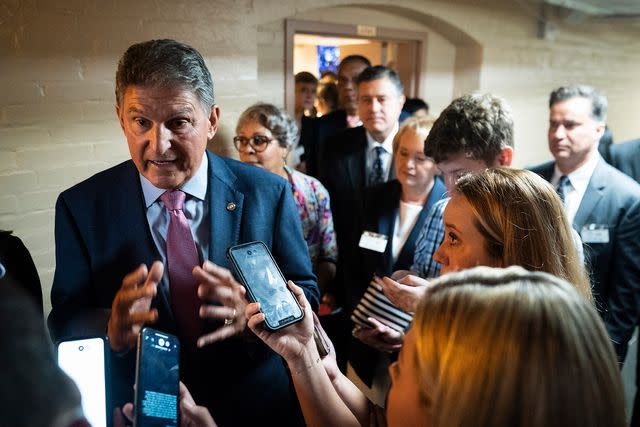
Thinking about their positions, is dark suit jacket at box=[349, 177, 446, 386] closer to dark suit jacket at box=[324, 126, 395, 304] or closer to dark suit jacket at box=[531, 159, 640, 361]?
dark suit jacket at box=[324, 126, 395, 304]

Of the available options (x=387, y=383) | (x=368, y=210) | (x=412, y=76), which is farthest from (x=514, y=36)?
(x=387, y=383)

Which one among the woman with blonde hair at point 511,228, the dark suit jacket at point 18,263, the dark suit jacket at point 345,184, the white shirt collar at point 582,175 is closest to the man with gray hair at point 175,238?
the dark suit jacket at point 18,263

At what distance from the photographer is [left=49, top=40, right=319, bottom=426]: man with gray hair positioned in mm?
1228

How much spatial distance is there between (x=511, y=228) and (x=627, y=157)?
299 cm

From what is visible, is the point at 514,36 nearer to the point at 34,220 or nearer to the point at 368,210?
the point at 368,210

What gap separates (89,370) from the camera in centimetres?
104

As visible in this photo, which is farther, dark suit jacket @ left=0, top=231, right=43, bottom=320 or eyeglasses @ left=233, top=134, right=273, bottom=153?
eyeglasses @ left=233, top=134, right=273, bottom=153

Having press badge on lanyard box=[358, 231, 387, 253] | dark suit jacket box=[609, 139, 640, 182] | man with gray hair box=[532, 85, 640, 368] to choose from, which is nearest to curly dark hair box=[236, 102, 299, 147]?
press badge on lanyard box=[358, 231, 387, 253]

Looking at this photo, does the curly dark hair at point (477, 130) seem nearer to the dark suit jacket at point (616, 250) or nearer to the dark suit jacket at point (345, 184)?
the dark suit jacket at point (616, 250)

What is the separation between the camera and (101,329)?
1274 millimetres

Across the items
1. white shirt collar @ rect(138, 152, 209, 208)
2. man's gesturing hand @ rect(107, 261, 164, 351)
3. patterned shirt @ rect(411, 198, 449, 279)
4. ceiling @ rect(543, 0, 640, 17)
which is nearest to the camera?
man's gesturing hand @ rect(107, 261, 164, 351)

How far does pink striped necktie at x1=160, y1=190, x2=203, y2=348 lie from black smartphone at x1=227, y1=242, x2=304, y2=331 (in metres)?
0.20

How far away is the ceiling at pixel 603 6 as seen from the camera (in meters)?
4.86

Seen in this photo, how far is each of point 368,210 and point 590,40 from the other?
576cm
